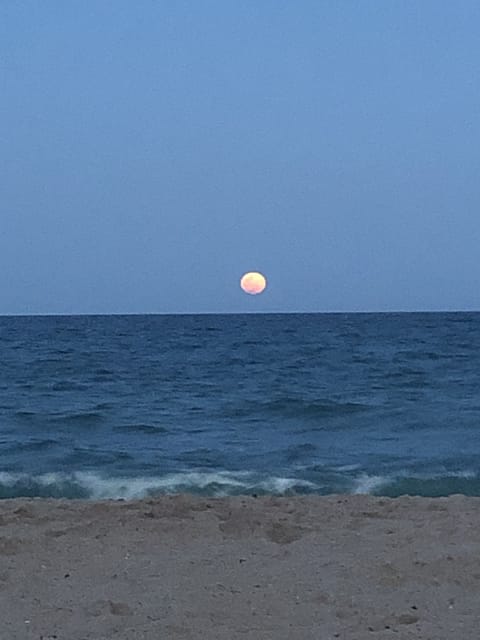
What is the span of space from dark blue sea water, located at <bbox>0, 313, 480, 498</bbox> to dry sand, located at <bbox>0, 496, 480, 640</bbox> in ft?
8.49

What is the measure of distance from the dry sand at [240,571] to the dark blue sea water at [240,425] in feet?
8.49

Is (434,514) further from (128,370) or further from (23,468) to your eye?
(128,370)

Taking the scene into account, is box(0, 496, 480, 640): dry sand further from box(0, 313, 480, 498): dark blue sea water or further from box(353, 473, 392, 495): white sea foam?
box(0, 313, 480, 498): dark blue sea water

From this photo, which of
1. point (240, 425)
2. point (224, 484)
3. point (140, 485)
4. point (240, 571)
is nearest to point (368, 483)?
point (224, 484)

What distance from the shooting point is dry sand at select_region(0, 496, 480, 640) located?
4539 mm

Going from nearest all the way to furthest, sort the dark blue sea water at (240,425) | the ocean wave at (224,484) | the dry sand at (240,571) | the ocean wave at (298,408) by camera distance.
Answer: the dry sand at (240,571), the ocean wave at (224,484), the dark blue sea water at (240,425), the ocean wave at (298,408)

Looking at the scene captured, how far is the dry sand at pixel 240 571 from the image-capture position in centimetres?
454

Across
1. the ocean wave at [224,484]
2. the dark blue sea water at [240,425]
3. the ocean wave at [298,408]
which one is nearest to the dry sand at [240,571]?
the ocean wave at [224,484]

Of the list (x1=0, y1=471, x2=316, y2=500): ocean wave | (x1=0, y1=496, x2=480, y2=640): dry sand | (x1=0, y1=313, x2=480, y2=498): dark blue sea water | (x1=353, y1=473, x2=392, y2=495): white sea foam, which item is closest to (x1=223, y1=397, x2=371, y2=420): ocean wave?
(x1=0, y1=313, x2=480, y2=498): dark blue sea water

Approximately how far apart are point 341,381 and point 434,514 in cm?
1523

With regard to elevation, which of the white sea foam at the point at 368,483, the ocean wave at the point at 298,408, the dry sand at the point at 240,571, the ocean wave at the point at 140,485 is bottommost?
the white sea foam at the point at 368,483

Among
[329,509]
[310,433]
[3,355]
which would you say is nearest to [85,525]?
[329,509]

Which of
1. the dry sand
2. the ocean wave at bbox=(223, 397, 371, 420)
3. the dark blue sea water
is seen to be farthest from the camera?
the ocean wave at bbox=(223, 397, 371, 420)

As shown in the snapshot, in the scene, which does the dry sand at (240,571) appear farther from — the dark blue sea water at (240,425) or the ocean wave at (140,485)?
the dark blue sea water at (240,425)
